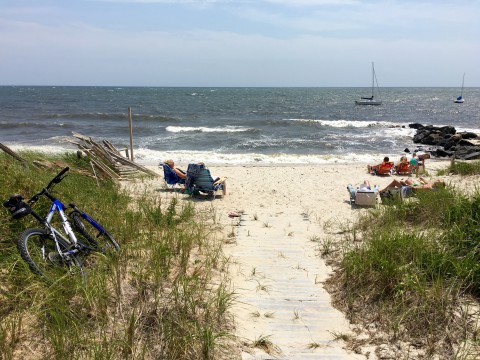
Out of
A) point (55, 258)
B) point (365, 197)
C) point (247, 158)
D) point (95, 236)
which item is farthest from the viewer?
point (247, 158)

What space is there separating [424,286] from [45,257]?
3.52 meters

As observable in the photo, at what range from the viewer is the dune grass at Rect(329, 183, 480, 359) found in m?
3.30

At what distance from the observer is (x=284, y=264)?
16.4 feet

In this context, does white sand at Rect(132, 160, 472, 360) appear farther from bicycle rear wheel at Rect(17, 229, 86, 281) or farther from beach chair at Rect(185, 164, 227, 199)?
bicycle rear wheel at Rect(17, 229, 86, 281)

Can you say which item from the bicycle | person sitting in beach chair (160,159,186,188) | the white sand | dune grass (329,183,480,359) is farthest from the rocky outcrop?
the bicycle

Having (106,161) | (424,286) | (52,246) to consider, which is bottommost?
(424,286)

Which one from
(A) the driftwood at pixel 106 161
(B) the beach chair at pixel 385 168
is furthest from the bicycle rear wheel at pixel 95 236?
(B) the beach chair at pixel 385 168

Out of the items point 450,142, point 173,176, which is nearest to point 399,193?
point 173,176

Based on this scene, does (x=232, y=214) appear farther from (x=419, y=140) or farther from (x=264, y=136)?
(x=419, y=140)

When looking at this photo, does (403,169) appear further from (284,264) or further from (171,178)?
(284,264)

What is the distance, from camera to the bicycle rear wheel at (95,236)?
4.12 meters

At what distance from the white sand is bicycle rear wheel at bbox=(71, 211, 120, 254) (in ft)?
4.43

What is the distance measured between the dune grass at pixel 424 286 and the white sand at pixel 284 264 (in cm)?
36

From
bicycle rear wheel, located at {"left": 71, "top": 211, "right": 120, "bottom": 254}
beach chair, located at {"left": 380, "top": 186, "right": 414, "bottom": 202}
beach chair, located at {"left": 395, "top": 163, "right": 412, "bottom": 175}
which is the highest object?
bicycle rear wheel, located at {"left": 71, "top": 211, "right": 120, "bottom": 254}
